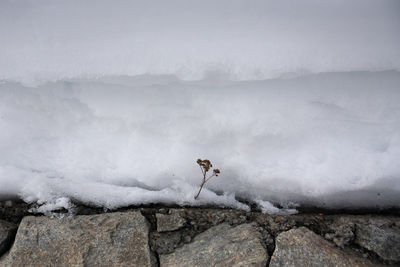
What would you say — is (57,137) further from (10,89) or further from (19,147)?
(10,89)

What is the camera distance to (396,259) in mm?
1513

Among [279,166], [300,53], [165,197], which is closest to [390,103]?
[300,53]

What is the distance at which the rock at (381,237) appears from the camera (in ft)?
5.01

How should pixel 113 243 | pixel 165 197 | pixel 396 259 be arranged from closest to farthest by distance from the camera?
1. pixel 396 259
2. pixel 113 243
3. pixel 165 197

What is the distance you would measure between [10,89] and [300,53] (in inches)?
74.0

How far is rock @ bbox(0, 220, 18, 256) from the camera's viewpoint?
5.52 ft

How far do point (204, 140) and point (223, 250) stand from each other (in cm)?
67

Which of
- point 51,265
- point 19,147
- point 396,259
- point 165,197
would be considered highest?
point 19,147

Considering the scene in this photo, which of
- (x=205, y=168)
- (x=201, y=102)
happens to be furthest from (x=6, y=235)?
(x=201, y=102)

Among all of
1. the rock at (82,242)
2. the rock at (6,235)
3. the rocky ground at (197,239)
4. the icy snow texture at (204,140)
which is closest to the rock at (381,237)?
the rocky ground at (197,239)

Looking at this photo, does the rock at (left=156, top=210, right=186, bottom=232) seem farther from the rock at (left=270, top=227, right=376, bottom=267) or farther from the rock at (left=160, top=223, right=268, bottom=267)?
the rock at (left=270, top=227, right=376, bottom=267)

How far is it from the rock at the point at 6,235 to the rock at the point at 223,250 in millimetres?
866

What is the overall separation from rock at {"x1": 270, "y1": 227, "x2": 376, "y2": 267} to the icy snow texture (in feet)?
0.90

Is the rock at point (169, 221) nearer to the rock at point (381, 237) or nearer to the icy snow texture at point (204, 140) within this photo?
the icy snow texture at point (204, 140)
